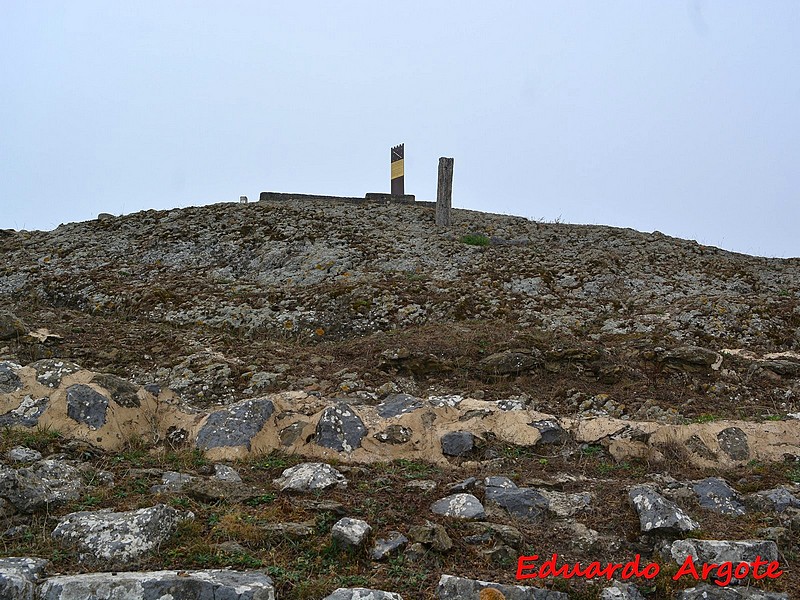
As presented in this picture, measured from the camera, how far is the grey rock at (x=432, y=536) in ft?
15.2

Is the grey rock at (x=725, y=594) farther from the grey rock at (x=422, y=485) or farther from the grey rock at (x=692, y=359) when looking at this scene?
the grey rock at (x=692, y=359)

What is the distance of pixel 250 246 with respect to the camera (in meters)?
16.8

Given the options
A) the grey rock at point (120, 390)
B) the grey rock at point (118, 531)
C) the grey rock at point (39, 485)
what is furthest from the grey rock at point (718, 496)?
the grey rock at point (120, 390)

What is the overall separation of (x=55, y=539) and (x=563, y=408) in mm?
5659

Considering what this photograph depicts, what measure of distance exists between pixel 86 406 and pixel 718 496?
6.51 m

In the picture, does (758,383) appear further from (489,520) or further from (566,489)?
(489,520)

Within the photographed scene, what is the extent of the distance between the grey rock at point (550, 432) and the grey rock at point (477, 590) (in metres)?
2.89

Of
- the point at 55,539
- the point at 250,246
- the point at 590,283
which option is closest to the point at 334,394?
the point at 55,539

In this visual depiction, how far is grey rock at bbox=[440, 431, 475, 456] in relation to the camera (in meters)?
6.86

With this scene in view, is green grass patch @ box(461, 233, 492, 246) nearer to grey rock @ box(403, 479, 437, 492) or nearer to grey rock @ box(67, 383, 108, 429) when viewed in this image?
grey rock @ box(67, 383, 108, 429)

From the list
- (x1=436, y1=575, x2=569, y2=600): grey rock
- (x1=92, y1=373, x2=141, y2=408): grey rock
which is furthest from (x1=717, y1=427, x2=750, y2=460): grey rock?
(x1=92, y1=373, x2=141, y2=408): grey rock

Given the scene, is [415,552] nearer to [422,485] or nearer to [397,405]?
[422,485]

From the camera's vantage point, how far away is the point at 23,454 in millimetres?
5820

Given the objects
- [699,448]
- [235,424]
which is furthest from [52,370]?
[699,448]
